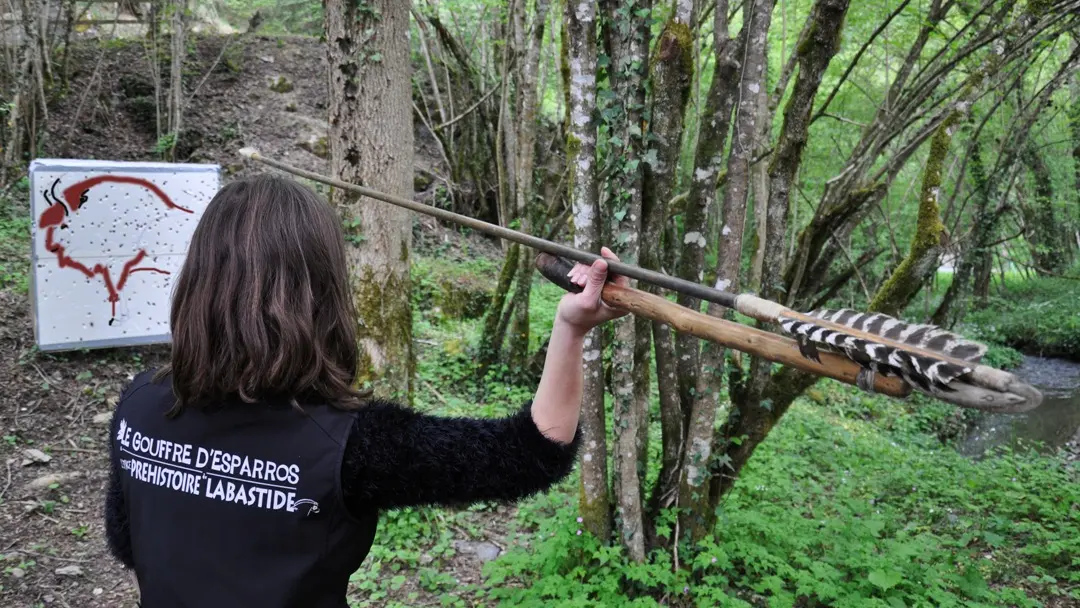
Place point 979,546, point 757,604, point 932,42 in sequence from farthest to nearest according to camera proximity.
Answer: point 932,42 → point 979,546 → point 757,604

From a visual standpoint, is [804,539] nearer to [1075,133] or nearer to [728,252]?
[728,252]

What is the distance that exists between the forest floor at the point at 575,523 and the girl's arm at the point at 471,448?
2.30m

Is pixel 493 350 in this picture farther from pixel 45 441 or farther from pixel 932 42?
pixel 932 42

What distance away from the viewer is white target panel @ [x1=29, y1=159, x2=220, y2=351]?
596 centimetres

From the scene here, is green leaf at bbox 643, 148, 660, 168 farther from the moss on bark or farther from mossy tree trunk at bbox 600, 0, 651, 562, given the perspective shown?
the moss on bark

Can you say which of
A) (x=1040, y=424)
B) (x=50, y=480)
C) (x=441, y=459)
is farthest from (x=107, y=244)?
(x=1040, y=424)

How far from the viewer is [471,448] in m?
1.41

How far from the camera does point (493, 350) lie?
24.7 feet

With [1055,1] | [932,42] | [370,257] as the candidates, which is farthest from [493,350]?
[932,42]

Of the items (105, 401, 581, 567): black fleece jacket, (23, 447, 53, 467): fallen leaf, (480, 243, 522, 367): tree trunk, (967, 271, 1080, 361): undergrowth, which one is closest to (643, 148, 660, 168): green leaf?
(105, 401, 581, 567): black fleece jacket

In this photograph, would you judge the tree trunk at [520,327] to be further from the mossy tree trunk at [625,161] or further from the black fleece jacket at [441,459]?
the black fleece jacket at [441,459]

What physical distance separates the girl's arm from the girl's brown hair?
129 millimetres

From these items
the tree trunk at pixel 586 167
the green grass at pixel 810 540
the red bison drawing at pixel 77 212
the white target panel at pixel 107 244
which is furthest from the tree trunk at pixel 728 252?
the red bison drawing at pixel 77 212

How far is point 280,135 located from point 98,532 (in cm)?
859
